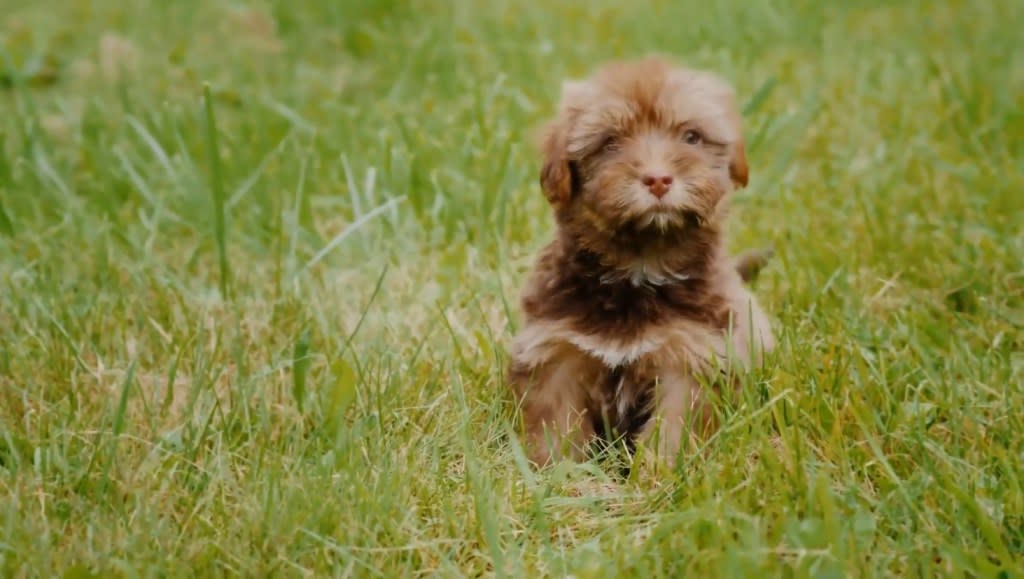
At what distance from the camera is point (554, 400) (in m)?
3.41

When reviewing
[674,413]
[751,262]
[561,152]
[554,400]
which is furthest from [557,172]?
[751,262]

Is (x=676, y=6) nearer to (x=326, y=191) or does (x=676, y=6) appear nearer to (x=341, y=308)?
(x=326, y=191)

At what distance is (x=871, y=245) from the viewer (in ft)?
15.0

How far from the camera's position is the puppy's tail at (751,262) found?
14.1ft

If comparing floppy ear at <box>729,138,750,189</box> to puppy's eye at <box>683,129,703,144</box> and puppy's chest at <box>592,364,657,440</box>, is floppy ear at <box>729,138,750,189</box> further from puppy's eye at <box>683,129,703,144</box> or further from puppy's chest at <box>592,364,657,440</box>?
puppy's chest at <box>592,364,657,440</box>

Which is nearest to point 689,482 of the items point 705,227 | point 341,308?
point 705,227

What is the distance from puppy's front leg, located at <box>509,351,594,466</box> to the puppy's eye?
2.19 ft

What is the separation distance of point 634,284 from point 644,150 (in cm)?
38

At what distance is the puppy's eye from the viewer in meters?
3.37

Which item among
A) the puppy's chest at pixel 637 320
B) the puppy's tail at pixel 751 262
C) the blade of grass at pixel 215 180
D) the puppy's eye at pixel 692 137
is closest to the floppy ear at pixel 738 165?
the puppy's eye at pixel 692 137

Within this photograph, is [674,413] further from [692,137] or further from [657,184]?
[692,137]

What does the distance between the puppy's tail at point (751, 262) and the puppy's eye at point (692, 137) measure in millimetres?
972

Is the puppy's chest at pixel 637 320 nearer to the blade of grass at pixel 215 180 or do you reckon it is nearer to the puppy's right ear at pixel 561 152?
the puppy's right ear at pixel 561 152

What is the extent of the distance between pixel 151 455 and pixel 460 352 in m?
0.96
